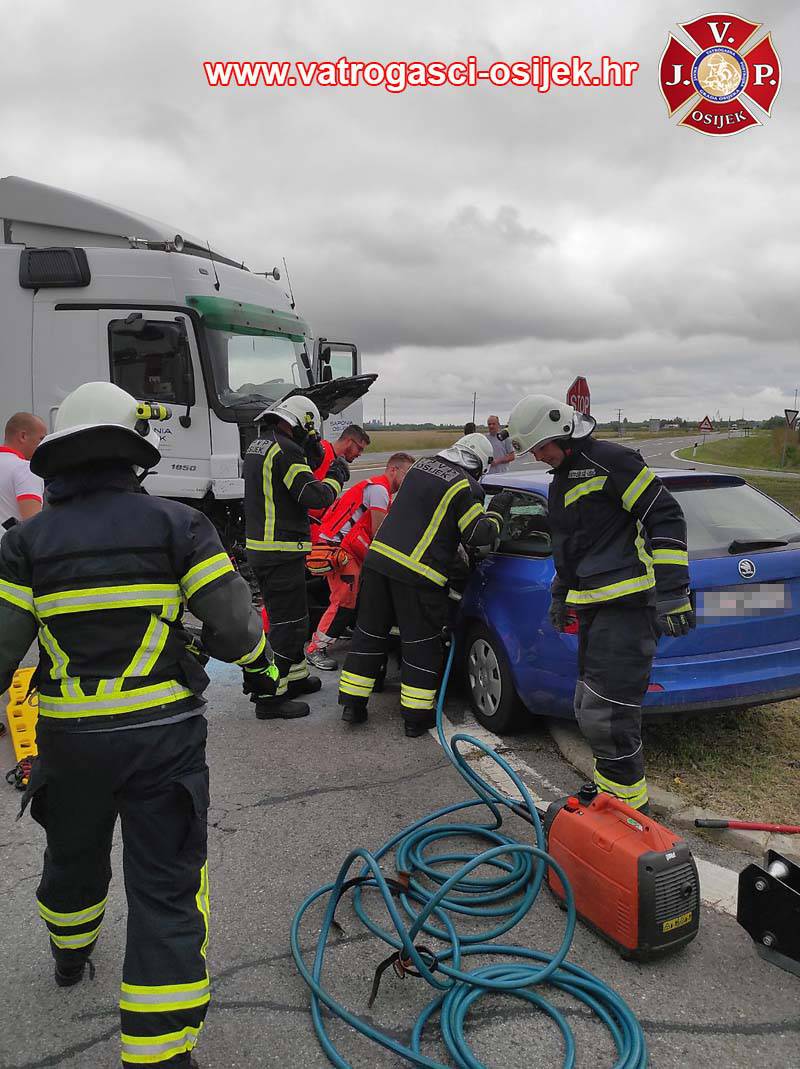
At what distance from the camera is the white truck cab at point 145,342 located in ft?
24.8

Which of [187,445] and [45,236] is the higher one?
[45,236]

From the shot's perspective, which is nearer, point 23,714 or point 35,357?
point 23,714

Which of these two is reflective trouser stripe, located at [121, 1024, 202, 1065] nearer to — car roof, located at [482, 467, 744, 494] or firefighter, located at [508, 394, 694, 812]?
firefighter, located at [508, 394, 694, 812]

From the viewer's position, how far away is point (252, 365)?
821 centimetres

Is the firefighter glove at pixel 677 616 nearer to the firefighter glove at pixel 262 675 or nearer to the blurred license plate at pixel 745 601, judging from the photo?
the blurred license plate at pixel 745 601

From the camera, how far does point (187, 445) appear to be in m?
7.62

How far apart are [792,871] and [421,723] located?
2.43 m

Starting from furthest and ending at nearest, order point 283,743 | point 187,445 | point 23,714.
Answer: point 187,445
point 283,743
point 23,714

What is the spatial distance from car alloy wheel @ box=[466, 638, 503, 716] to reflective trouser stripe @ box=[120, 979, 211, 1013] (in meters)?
2.57

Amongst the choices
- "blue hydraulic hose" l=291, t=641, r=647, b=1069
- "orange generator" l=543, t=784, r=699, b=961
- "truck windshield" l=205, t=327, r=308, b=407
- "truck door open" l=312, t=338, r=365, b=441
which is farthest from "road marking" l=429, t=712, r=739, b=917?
"truck door open" l=312, t=338, r=365, b=441

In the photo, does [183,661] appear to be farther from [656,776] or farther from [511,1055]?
[656,776]

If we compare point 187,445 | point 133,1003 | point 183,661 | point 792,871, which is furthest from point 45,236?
point 792,871

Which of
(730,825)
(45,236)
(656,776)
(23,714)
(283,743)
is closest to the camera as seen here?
(730,825)

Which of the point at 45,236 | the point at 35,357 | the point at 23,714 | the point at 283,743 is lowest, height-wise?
the point at 283,743
